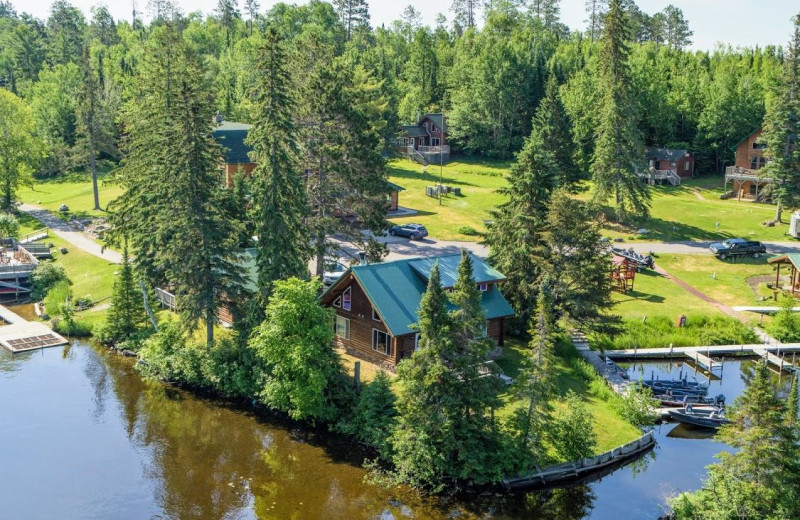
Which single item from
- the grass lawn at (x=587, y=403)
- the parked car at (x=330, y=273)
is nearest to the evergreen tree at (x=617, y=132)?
the parked car at (x=330, y=273)

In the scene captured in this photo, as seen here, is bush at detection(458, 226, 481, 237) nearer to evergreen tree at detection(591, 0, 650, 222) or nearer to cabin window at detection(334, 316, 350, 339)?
evergreen tree at detection(591, 0, 650, 222)

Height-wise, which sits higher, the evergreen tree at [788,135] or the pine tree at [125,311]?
the evergreen tree at [788,135]

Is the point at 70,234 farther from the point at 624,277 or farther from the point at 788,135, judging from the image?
the point at 788,135

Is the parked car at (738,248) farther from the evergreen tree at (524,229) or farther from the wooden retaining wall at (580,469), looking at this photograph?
the wooden retaining wall at (580,469)

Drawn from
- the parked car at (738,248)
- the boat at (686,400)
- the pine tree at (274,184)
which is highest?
the pine tree at (274,184)

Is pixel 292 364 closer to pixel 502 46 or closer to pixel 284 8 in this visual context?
pixel 502 46

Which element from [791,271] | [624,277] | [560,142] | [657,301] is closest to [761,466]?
[657,301]

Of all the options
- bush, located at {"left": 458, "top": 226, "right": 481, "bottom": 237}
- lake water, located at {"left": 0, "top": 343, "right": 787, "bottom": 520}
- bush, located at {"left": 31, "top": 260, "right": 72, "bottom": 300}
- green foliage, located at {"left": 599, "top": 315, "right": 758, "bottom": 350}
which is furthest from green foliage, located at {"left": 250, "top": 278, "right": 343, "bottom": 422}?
bush, located at {"left": 458, "top": 226, "right": 481, "bottom": 237}
